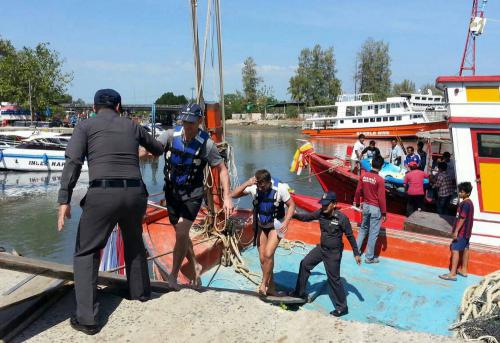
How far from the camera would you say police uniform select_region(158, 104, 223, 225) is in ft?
12.8

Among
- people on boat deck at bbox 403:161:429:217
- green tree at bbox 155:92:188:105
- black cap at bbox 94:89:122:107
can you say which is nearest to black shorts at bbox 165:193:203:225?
black cap at bbox 94:89:122:107

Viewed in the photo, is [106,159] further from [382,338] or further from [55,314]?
[382,338]

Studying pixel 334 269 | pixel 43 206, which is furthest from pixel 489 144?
pixel 43 206

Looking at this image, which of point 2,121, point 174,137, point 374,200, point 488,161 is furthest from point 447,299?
point 2,121

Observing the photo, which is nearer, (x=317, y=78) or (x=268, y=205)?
(x=268, y=205)

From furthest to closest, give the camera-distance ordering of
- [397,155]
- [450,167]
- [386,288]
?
[397,155] → [450,167] → [386,288]

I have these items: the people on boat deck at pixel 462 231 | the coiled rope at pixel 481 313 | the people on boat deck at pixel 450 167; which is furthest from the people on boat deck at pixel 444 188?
the coiled rope at pixel 481 313

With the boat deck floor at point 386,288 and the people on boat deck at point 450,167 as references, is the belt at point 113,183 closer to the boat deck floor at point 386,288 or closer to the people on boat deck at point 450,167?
the boat deck floor at point 386,288

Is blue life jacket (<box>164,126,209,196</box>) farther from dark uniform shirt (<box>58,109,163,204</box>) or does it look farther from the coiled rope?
the coiled rope

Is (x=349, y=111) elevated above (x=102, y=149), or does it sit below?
above

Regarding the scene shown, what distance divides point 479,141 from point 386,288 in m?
2.90

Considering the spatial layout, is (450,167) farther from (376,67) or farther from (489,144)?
(376,67)

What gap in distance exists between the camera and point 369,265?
6.80 m

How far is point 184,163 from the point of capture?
3.92 m
